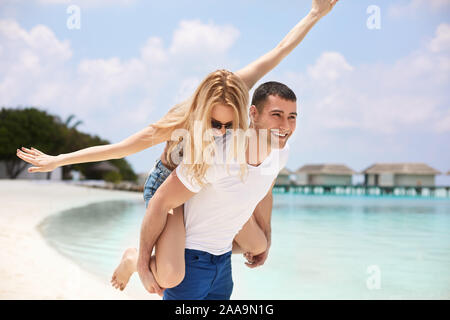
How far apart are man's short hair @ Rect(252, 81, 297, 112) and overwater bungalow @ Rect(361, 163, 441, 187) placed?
3944cm

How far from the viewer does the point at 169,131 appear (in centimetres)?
152

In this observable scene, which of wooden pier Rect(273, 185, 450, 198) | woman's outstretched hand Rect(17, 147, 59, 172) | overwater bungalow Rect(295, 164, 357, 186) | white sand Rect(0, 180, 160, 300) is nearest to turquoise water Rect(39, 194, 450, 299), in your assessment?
white sand Rect(0, 180, 160, 300)

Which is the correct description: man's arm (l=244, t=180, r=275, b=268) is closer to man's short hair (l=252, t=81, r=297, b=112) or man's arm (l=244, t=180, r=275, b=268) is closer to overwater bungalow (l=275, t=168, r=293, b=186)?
man's short hair (l=252, t=81, r=297, b=112)

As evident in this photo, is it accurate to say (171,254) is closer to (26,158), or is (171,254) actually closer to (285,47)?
(26,158)

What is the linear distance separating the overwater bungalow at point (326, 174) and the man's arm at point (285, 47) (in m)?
39.8

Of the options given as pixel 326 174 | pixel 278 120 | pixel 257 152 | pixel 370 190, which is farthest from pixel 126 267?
pixel 370 190

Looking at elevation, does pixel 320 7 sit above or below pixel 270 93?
above

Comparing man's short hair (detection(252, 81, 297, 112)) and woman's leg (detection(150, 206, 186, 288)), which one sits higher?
man's short hair (detection(252, 81, 297, 112))

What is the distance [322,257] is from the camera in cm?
849

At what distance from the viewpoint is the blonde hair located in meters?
1.35

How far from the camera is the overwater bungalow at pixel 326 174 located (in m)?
41.1

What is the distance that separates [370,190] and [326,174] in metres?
4.46

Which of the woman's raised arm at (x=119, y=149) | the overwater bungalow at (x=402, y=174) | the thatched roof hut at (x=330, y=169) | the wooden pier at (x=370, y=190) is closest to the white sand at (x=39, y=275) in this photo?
the woman's raised arm at (x=119, y=149)
